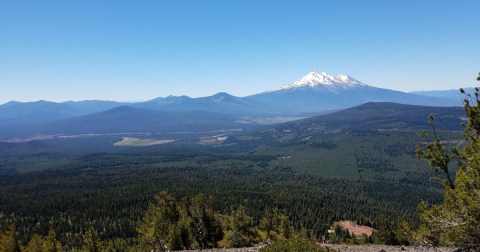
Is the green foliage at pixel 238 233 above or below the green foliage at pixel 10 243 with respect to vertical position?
below

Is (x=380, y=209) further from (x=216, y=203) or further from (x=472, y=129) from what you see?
(x=472, y=129)

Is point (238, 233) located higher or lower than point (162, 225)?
lower

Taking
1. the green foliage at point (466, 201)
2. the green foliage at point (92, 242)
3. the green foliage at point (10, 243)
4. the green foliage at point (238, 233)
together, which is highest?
the green foliage at point (466, 201)

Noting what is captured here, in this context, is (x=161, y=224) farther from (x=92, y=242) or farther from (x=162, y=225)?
(x=92, y=242)

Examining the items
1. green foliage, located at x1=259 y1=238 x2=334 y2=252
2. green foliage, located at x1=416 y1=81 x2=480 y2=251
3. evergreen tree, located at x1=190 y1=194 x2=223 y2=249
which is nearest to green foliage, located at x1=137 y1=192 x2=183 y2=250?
A: evergreen tree, located at x1=190 y1=194 x2=223 y2=249

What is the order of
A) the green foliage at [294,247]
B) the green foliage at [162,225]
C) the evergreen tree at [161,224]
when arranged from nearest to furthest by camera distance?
the green foliage at [294,247]
the green foliage at [162,225]
the evergreen tree at [161,224]

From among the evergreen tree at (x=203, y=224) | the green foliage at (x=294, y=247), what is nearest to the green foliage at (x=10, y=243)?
the evergreen tree at (x=203, y=224)

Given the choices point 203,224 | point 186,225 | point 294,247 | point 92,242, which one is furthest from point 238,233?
point 294,247

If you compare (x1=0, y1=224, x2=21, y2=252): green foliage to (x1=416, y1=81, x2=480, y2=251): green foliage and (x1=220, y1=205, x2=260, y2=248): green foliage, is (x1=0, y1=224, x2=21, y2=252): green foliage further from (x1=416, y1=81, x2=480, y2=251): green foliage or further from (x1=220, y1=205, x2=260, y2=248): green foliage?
(x1=416, y1=81, x2=480, y2=251): green foliage

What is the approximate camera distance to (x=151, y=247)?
67438 mm

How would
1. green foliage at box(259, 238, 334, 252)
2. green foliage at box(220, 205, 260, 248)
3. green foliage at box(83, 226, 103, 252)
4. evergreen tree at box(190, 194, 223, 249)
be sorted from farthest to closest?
1. evergreen tree at box(190, 194, 223, 249)
2. green foliage at box(220, 205, 260, 248)
3. green foliage at box(83, 226, 103, 252)
4. green foliage at box(259, 238, 334, 252)

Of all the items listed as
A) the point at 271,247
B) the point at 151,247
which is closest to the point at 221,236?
the point at 151,247

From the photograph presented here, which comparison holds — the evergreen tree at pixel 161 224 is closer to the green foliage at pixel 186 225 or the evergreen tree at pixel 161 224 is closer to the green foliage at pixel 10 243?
the green foliage at pixel 186 225

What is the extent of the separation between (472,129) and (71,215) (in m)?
179
